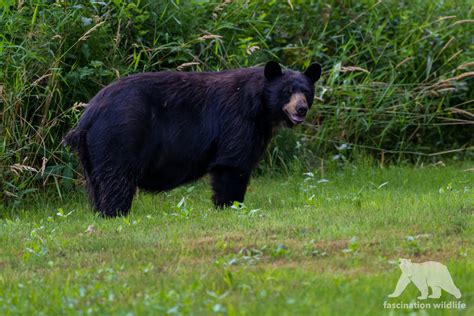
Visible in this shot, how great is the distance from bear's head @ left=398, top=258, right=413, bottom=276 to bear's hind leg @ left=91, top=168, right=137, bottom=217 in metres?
3.54

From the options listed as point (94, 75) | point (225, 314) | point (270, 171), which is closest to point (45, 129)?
point (94, 75)

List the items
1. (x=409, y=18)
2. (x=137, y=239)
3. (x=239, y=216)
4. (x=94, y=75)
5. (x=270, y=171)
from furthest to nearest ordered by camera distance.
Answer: (x=409, y=18) < (x=270, y=171) < (x=94, y=75) < (x=239, y=216) < (x=137, y=239)

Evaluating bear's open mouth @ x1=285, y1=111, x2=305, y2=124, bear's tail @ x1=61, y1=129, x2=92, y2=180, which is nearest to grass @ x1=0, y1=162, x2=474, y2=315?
bear's tail @ x1=61, y1=129, x2=92, y2=180

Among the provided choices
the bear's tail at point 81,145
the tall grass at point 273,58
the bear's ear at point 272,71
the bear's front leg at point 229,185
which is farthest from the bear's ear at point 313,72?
the bear's tail at point 81,145

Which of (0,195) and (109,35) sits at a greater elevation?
(109,35)

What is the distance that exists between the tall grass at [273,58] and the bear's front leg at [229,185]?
2.02 metres

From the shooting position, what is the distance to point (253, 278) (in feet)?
20.5

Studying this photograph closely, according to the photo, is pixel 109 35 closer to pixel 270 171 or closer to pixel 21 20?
pixel 21 20

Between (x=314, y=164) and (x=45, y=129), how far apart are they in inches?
149

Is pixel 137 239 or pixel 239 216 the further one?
pixel 239 216

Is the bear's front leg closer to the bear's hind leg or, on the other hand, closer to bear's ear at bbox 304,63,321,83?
the bear's hind leg

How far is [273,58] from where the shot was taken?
13.6 metres

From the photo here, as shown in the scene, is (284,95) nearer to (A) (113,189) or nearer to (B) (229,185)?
(B) (229,185)

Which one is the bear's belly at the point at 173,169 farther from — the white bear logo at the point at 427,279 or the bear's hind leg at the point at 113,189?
the white bear logo at the point at 427,279
